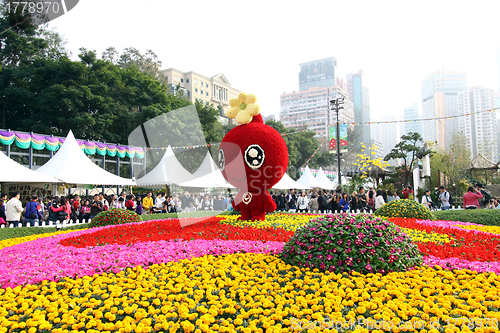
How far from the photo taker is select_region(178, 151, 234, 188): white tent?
17984mm

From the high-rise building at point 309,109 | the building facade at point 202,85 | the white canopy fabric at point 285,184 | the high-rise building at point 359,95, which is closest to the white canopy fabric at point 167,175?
the white canopy fabric at point 285,184

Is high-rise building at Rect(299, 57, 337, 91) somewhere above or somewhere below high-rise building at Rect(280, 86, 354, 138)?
above

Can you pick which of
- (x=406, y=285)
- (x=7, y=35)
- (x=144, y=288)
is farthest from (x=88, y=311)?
(x=7, y=35)

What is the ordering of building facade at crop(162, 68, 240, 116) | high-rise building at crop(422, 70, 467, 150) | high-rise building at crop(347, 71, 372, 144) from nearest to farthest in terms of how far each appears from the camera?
high-rise building at crop(422, 70, 467, 150)
building facade at crop(162, 68, 240, 116)
high-rise building at crop(347, 71, 372, 144)

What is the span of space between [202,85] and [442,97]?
42058 mm

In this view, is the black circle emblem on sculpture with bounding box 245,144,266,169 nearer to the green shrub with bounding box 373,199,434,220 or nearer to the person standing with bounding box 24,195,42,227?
the green shrub with bounding box 373,199,434,220

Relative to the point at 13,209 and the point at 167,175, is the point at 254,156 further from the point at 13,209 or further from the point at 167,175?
the point at 167,175

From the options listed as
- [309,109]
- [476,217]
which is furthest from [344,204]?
[309,109]

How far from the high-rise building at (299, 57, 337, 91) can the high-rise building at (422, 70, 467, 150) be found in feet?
254

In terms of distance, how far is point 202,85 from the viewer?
6638 cm

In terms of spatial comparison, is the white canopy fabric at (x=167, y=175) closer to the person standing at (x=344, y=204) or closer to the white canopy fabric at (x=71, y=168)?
the white canopy fabric at (x=71, y=168)

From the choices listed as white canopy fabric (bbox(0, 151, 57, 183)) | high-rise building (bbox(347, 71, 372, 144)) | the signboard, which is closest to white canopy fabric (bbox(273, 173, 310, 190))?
the signboard

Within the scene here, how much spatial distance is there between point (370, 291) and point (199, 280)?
1.98 meters

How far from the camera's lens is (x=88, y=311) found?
3.28 meters
